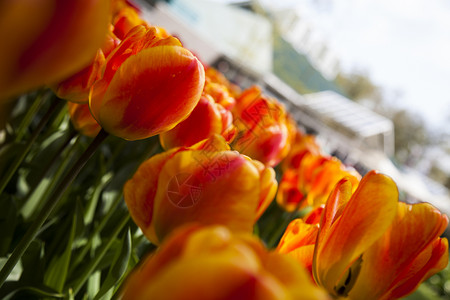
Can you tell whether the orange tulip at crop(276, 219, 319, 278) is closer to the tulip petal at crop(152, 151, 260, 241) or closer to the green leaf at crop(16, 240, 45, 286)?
the tulip petal at crop(152, 151, 260, 241)

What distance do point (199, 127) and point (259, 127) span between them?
0.37 ft

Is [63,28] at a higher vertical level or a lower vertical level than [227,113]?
higher

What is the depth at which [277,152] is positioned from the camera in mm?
653

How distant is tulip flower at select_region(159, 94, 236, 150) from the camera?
1.37 ft

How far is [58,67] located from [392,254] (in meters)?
0.26

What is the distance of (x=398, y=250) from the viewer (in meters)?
0.31

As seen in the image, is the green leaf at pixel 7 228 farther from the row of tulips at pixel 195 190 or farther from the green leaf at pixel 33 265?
the row of tulips at pixel 195 190

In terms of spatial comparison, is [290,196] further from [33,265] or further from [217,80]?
[33,265]

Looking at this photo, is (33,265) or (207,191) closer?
(207,191)

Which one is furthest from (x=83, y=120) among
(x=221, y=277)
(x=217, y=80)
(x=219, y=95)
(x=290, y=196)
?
(x=290, y=196)

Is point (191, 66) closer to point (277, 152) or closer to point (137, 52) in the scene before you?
point (137, 52)

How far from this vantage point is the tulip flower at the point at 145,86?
303mm

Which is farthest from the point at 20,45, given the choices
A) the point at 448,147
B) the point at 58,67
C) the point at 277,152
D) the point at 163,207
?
the point at 448,147

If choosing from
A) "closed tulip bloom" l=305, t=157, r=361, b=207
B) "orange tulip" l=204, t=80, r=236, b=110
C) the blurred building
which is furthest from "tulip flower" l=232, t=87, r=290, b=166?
the blurred building
